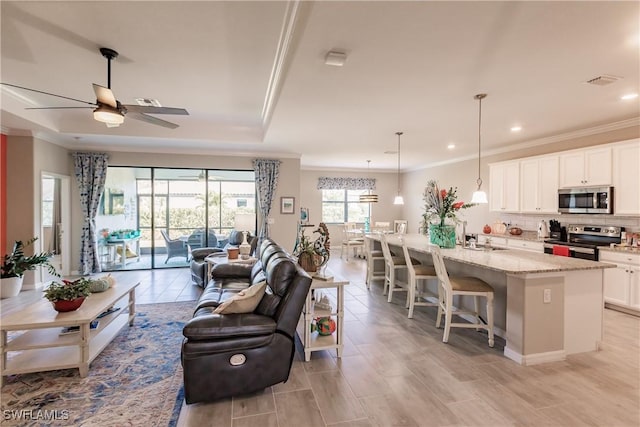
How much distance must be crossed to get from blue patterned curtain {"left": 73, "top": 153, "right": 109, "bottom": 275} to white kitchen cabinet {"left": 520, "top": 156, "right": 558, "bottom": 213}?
8.14 meters

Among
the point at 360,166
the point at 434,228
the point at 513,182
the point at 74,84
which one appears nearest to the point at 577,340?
the point at 434,228

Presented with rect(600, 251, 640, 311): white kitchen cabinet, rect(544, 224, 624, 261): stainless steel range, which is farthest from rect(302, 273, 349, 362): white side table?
rect(600, 251, 640, 311): white kitchen cabinet

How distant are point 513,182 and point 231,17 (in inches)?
220

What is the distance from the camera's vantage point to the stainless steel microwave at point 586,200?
4.36 meters

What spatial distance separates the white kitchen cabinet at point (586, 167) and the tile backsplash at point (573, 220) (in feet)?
1.93

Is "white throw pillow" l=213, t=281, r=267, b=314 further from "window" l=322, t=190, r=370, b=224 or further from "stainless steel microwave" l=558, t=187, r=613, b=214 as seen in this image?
"window" l=322, t=190, r=370, b=224

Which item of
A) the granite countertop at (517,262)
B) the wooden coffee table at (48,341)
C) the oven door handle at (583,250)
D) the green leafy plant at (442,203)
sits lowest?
the wooden coffee table at (48,341)

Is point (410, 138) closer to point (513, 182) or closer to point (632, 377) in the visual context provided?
point (513, 182)

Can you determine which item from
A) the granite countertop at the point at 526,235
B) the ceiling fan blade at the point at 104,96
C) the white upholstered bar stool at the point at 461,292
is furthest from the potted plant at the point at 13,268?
the granite countertop at the point at 526,235

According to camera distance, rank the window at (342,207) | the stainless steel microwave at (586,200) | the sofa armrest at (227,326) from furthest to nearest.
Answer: the window at (342,207) < the stainless steel microwave at (586,200) < the sofa armrest at (227,326)

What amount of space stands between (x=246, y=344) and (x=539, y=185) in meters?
5.50

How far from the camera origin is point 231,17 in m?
2.39

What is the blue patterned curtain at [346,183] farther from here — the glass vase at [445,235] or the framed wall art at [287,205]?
the glass vase at [445,235]

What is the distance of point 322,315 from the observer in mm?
2861
